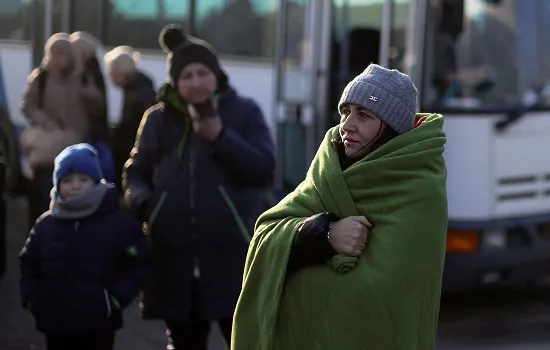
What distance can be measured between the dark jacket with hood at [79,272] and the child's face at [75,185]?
9 cm

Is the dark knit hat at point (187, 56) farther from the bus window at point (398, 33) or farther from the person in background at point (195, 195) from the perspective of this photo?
the bus window at point (398, 33)

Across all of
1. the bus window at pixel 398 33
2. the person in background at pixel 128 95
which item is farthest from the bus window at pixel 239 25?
the bus window at pixel 398 33

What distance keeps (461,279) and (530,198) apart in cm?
80

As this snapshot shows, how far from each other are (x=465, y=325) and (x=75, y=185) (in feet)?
12.6

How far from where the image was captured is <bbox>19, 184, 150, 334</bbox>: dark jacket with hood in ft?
15.6

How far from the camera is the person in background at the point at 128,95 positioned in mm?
9359

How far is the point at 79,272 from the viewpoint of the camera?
4785 mm

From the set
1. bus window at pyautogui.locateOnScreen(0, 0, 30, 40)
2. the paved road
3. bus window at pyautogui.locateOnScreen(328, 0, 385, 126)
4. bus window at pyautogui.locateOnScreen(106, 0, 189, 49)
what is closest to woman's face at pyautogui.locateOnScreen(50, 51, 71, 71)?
the paved road

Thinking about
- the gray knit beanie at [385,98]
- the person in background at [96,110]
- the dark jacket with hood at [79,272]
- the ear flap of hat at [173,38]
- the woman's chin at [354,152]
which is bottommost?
the dark jacket with hood at [79,272]

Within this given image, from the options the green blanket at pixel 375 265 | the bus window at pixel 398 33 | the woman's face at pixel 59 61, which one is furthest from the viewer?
the bus window at pixel 398 33

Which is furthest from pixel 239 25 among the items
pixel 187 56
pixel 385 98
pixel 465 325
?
pixel 385 98

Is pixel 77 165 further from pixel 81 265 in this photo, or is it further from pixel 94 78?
pixel 94 78

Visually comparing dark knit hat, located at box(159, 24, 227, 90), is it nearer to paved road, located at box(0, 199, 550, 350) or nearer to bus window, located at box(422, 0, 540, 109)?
paved road, located at box(0, 199, 550, 350)

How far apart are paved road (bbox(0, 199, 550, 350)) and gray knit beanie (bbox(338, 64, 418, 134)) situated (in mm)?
4105
